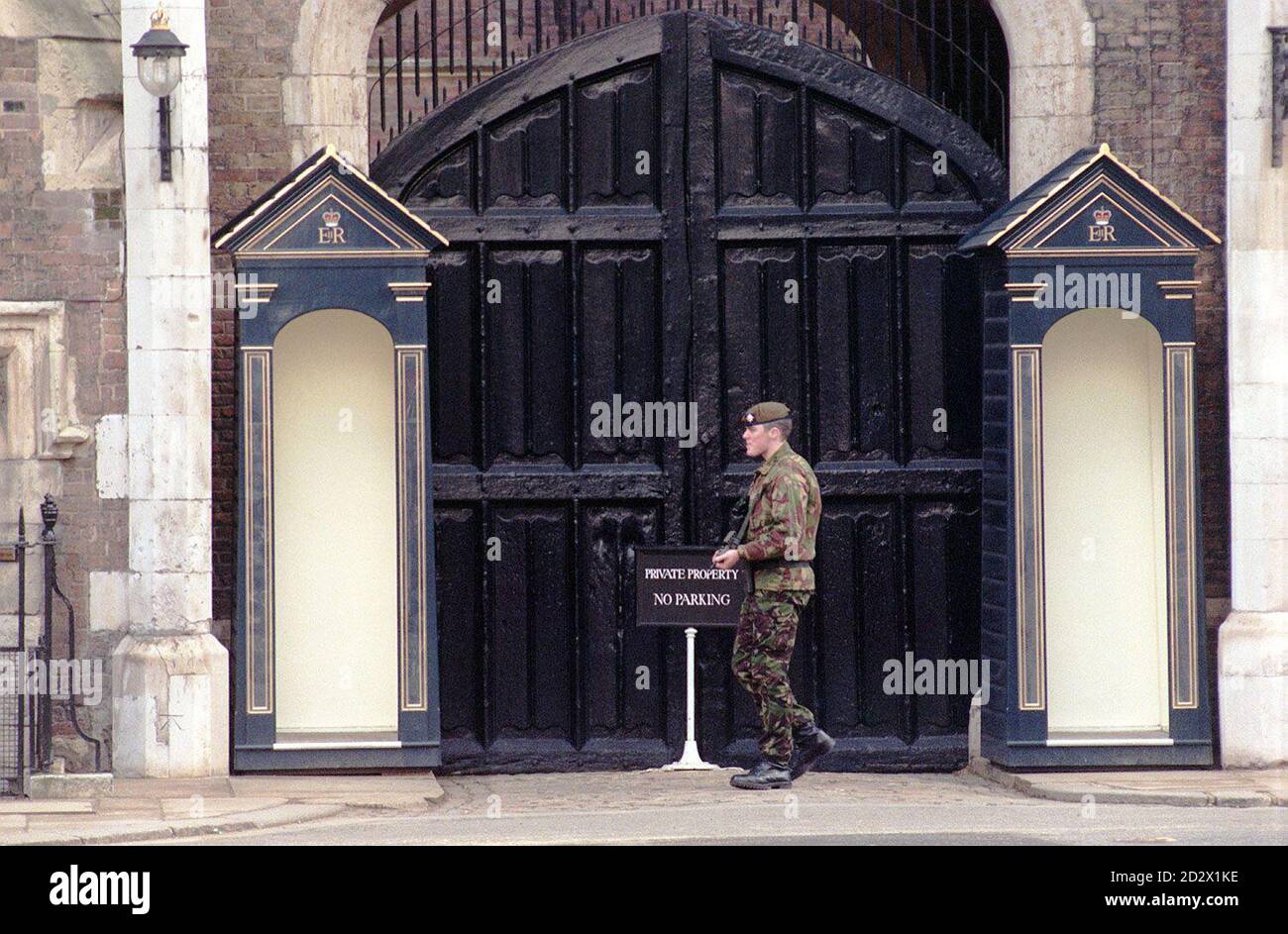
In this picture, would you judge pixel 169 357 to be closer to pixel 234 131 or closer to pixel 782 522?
pixel 234 131

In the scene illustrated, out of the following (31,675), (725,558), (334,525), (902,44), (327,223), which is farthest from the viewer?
(902,44)

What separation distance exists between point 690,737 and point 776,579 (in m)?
1.54

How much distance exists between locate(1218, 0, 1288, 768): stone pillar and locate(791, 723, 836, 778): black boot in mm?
2315

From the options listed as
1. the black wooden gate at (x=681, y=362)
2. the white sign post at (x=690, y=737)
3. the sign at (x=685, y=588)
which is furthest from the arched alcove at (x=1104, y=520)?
the white sign post at (x=690, y=737)

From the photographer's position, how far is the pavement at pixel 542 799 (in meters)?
9.81

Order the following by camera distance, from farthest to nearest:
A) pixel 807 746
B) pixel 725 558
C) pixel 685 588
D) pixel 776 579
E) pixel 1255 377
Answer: pixel 685 588 < pixel 1255 377 < pixel 807 746 < pixel 776 579 < pixel 725 558

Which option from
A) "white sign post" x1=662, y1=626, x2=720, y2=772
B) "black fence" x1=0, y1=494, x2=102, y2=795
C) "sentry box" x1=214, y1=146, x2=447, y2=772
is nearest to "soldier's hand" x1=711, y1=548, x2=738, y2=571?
"white sign post" x1=662, y1=626, x2=720, y2=772

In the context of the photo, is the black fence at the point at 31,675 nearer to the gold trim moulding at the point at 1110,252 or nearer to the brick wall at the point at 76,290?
the brick wall at the point at 76,290

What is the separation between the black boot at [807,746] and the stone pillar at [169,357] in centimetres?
301

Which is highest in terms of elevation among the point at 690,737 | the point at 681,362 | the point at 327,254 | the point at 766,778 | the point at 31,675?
the point at 327,254

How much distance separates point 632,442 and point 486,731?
5.94ft

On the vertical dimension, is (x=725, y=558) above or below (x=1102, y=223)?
below

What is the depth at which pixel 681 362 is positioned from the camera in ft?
40.0

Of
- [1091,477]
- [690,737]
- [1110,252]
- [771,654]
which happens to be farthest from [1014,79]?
[690,737]
